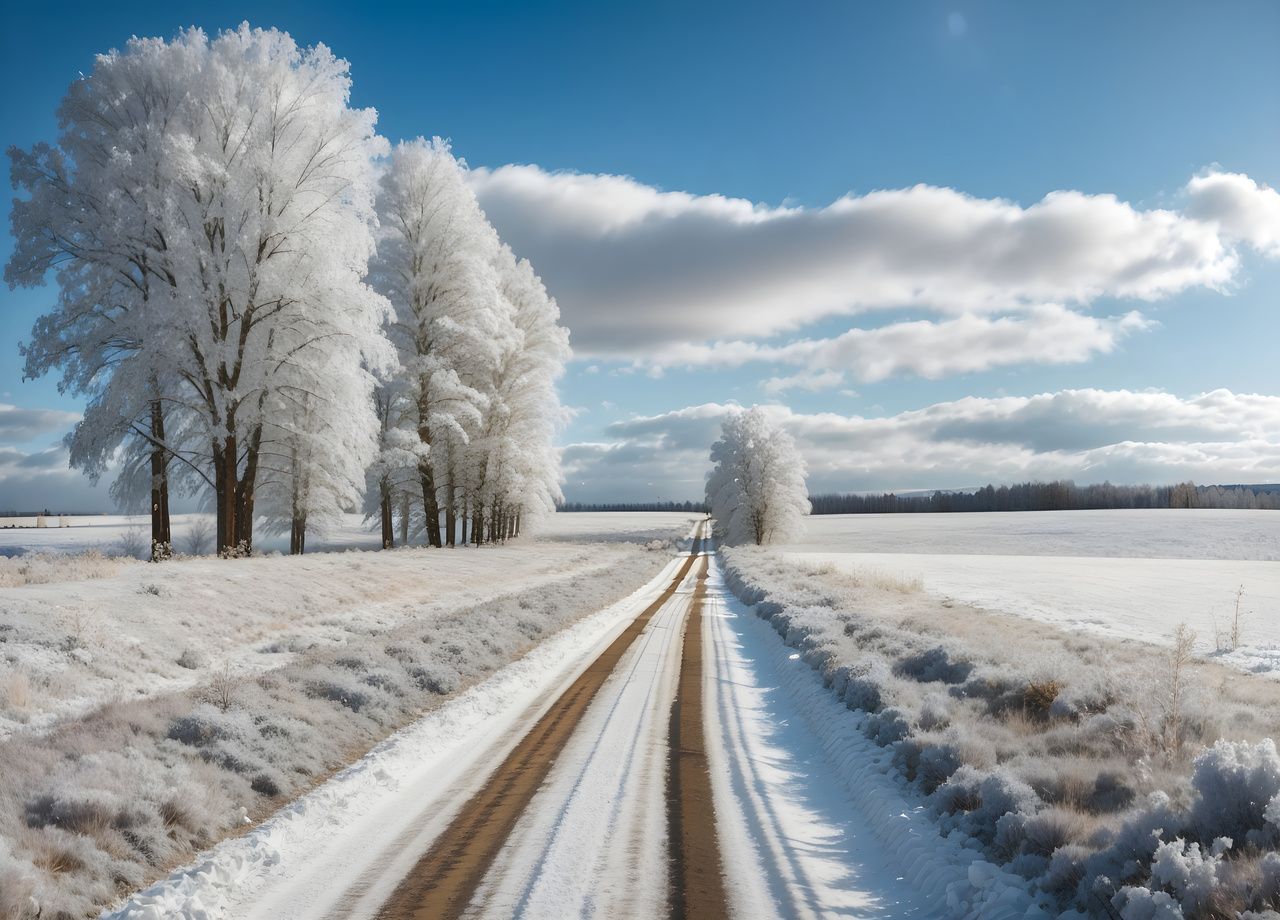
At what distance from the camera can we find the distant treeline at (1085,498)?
134m

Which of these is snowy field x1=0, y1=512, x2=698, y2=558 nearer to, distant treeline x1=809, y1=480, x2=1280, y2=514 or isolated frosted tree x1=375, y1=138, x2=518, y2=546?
isolated frosted tree x1=375, y1=138, x2=518, y2=546

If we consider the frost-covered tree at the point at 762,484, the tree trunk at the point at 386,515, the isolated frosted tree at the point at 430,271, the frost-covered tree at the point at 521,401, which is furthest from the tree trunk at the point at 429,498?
the frost-covered tree at the point at 762,484

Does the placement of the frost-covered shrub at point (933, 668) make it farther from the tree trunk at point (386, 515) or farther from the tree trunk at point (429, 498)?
the tree trunk at point (386, 515)

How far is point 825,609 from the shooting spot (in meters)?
18.3

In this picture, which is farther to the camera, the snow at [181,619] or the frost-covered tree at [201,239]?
the frost-covered tree at [201,239]

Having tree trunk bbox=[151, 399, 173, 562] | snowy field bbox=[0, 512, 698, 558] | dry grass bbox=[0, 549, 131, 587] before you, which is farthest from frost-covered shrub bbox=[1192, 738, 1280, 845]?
snowy field bbox=[0, 512, 698, 558]

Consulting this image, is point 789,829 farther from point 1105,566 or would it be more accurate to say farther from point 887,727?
point 1105,566

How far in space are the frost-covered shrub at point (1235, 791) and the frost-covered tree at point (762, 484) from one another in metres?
55.0

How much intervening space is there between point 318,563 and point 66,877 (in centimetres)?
1576

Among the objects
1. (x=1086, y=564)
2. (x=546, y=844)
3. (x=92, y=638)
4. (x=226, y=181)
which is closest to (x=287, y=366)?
(x=226, y=181)

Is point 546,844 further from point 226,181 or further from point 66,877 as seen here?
point 226,181

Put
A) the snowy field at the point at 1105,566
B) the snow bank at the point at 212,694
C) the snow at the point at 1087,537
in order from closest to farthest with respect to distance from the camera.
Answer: the snow bank at the point at 212,694, the snowy field at the point at 1105,566, the snow at the point at 1087,537

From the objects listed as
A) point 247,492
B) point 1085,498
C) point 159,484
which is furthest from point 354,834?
point 1085,498

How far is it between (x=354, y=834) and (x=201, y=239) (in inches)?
657
